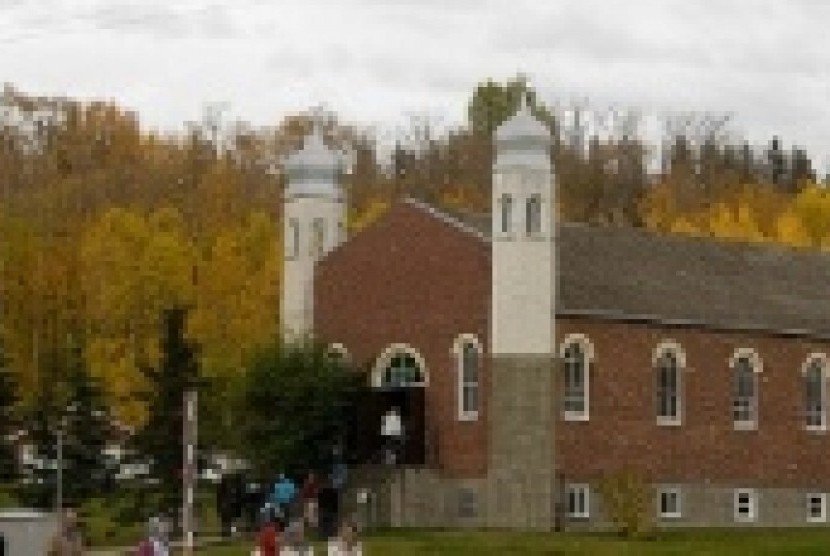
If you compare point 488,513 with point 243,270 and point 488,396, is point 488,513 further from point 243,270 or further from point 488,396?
point 243,270

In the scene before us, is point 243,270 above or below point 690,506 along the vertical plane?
above

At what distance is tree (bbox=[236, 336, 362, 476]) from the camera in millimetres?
58844

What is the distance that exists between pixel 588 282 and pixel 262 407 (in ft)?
30.2

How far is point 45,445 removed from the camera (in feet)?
209

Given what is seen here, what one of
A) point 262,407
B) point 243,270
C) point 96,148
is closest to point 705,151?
point 96,148

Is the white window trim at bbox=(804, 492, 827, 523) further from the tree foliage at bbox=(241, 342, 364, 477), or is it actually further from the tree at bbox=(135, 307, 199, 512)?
the tree at bbox=(135, 307, 199, 512)

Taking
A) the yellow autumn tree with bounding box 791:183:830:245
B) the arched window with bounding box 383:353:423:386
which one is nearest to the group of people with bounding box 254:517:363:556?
the arched window with bounding box 383:353:423:386

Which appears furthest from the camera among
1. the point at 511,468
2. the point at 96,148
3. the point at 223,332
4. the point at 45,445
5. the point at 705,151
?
the point at 705,151

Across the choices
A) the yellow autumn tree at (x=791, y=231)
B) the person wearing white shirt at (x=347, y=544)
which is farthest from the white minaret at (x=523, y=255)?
the yellow autumn tree at (x=791, y=231)

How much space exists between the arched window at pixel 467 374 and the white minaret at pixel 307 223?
561 cm

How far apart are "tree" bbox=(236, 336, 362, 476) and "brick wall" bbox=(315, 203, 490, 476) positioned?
6.23 ft

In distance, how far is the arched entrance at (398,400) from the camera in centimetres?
5981

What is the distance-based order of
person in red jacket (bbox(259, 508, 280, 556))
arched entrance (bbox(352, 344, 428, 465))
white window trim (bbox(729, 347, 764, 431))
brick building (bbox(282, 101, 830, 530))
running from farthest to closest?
1. white window trim (bbox(729, 347, 764, 431))
2. arched entrance (bbox(352, 344, 428, 465))
3. brick building (bbox(282, 101, 830, 530))
4. person in red jacket (bbox(259, 508, 280, 556))

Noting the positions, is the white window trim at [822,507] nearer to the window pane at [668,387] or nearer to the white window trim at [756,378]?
the white window trim at [756,378]
